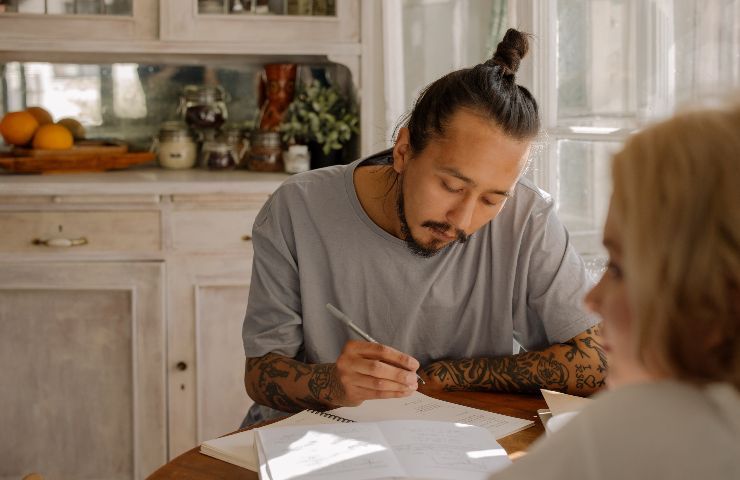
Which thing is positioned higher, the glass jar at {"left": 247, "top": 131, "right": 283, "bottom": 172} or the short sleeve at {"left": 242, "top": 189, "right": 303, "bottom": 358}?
the glass jar at {"left": 247, "top": 131, "right": 283, "bottom": 172}

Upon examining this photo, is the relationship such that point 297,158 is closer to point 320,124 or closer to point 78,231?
point 320,124

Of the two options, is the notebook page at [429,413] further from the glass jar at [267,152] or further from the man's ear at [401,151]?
the glass jar at [267,152]

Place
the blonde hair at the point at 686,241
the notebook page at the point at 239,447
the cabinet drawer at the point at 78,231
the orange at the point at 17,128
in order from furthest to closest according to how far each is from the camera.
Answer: the orange at the point at 17,128
the cabinet drawer at the point at 78,231
the notebook page at the point at 239,447
the blonde hair at the point at 686,241

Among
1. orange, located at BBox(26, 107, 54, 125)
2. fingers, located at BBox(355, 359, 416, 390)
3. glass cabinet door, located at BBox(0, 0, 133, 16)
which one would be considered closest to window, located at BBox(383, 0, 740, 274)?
fingers, located at BBox(355, 359, 416, 390)

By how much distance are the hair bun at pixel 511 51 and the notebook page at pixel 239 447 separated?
734mm

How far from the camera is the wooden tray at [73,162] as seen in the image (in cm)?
275

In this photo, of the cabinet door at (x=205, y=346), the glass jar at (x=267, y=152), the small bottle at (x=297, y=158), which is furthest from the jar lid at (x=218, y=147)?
the cabinet door at (x=205, y=346)

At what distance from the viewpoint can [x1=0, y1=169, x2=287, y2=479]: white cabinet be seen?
2.64 meters

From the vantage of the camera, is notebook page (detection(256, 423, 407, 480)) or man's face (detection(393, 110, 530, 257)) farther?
man's face (detection(393, 110, 530, 257))

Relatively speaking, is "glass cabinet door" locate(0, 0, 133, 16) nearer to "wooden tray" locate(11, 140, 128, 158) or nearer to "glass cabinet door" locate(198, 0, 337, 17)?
"glass cabinet door" locate(198, 0, 337, 17)

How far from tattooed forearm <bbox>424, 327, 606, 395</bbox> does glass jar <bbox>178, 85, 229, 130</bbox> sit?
1.78 m

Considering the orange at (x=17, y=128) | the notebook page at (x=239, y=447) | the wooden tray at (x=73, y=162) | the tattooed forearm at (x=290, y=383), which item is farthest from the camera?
the orange at (x=17, y=128)

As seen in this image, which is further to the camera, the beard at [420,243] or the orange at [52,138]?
the orange at [52,138]

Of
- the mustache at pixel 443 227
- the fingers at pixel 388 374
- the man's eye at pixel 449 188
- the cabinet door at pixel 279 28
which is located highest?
the cabinet door at pixel 279 28
